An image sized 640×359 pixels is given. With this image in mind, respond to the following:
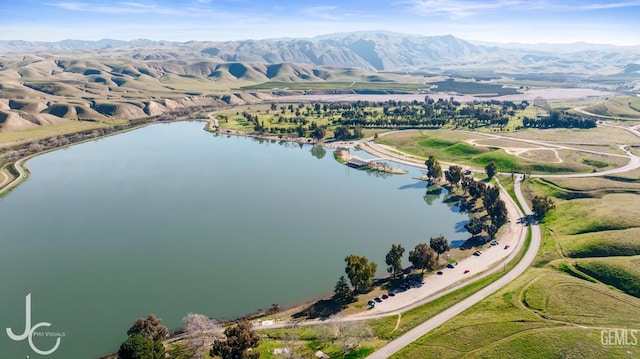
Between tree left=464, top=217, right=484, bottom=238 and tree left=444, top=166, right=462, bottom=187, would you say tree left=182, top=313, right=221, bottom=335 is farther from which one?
tree left=444, top=166, right=462, bottom=187

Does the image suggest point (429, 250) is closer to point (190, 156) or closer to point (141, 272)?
point (141, 272)

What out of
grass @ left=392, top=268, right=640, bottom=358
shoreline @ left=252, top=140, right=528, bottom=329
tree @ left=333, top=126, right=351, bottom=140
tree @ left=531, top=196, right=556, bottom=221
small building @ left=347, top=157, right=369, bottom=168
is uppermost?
tree @ left=333, top=126, right=351, bottom=140

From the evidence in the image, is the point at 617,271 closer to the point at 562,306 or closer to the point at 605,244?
the point at 605,244

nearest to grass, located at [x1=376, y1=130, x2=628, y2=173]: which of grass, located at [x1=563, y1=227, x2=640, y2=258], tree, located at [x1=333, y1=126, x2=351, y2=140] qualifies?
tree, located at [x1=333, y1=126, x2=351, y2=140]

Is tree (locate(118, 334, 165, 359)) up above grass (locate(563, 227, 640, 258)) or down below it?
above

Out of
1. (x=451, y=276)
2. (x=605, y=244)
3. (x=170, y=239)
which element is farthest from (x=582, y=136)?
(x=170, y=239)

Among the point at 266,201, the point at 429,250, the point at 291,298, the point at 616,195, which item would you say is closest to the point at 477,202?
the point at 616,195
